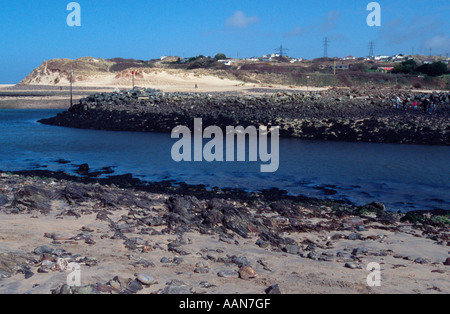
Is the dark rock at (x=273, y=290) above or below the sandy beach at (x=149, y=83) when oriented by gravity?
below

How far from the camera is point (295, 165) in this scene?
46.9 ft

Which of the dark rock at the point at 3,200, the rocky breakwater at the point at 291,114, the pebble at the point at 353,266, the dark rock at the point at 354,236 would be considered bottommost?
the dark rock at the point at 354,236

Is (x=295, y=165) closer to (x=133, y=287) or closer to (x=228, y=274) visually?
(x=228, y=274)

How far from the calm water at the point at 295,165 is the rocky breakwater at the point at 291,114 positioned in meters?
1.59

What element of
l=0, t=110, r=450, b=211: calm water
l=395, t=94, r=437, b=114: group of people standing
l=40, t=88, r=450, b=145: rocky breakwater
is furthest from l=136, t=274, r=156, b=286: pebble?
l=395, t=94, r=437, b=114: group of people standing

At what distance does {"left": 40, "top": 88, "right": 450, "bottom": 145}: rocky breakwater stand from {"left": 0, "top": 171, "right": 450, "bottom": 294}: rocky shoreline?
12.2 meters

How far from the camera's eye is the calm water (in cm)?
1101

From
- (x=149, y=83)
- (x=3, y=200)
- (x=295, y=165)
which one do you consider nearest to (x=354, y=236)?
(x=3, y=200)

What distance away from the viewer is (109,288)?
14.0 ft

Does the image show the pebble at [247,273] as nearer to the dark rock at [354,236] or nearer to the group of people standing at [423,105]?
the dark rock at [354,236]

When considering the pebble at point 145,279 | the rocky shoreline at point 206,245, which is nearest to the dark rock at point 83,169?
the rocky shoreline at point 206,245

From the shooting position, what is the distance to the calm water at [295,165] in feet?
36.1

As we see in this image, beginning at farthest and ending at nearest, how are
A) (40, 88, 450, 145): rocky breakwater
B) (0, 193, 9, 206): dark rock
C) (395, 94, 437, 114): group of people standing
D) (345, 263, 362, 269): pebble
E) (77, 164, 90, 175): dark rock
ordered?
(395, 94, 437, 114): group of people standing, (40, 88, 450, 145): rocky breakwater, (77, 164, 90, 175): dark rock, (0, 193, 9, 206): dark rock, (345, 263, 362, 269): pebble

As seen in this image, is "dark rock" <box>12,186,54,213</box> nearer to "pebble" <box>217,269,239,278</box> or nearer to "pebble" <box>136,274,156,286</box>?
"pebble" <box>136,274,156,286</box>
